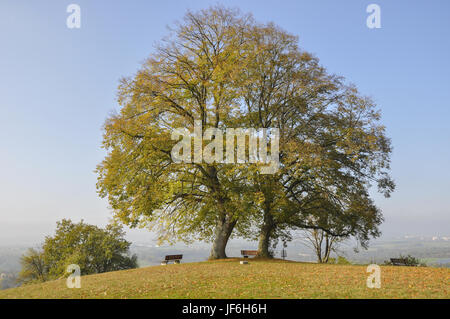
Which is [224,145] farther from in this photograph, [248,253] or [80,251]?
[80,251]

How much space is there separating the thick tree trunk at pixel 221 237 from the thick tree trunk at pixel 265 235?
2.41 metres

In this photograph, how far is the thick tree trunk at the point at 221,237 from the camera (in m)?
23.9

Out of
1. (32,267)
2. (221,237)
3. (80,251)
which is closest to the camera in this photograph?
(221,237)

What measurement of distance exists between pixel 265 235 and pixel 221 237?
3477mm

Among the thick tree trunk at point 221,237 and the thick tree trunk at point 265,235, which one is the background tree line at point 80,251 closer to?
the thick tree trunk at point 221,237

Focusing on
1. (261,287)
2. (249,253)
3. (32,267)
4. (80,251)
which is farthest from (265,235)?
(32,267)

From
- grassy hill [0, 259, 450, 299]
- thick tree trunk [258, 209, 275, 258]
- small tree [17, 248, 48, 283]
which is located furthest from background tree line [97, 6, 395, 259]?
small tree [17, 248, 48, 283]

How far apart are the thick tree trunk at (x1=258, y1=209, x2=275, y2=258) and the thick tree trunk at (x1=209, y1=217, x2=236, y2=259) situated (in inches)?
94.7

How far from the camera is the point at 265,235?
24453mm

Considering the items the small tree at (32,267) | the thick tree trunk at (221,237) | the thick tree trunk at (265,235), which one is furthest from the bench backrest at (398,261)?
the small tree at (32,267)

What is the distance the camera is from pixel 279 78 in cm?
2389

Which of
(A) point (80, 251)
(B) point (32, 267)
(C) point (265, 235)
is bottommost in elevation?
(B) point (32, 267)
